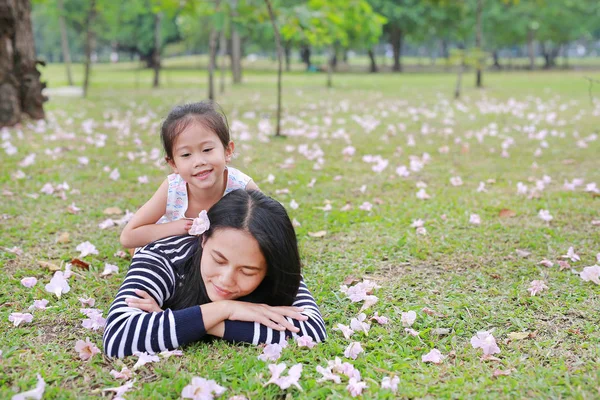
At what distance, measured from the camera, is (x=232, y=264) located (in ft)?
7.90

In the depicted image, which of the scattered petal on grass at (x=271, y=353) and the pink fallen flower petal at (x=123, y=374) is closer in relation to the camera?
the pink fallen flower petal at (x=123, y=374)

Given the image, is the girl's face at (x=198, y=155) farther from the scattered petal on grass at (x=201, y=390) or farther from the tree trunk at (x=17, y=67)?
the tree trunk at (x=17, y=67)

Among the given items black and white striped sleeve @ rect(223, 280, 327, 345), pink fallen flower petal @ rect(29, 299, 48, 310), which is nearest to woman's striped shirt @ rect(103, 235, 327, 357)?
black and white striped sleeve @ rect(223, 280, 327, 345)

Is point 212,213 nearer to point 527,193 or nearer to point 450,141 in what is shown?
point 527,193

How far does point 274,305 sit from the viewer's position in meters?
2.64

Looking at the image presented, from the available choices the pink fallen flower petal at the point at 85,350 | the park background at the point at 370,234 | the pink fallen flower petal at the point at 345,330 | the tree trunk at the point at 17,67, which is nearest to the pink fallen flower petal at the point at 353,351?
the park background at the point at 370,234

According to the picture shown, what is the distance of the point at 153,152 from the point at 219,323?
15.4 ft

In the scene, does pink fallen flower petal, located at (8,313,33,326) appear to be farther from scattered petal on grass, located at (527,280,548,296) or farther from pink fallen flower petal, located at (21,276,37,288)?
scattered petal on grass, located at (527,280,548,296)

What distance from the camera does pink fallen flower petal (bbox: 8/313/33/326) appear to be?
2.61m

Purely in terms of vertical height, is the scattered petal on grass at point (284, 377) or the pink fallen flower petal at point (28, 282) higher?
the pink fallen flower petal at point (28, 282)

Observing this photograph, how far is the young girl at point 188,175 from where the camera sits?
9.44ft

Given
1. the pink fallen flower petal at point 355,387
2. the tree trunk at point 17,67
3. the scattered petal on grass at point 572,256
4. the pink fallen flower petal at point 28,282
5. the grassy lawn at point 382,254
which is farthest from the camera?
the tree trunk at point 17,67

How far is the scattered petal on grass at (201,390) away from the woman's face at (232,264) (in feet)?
1.67

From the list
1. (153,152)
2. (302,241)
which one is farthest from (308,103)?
(302,241)
